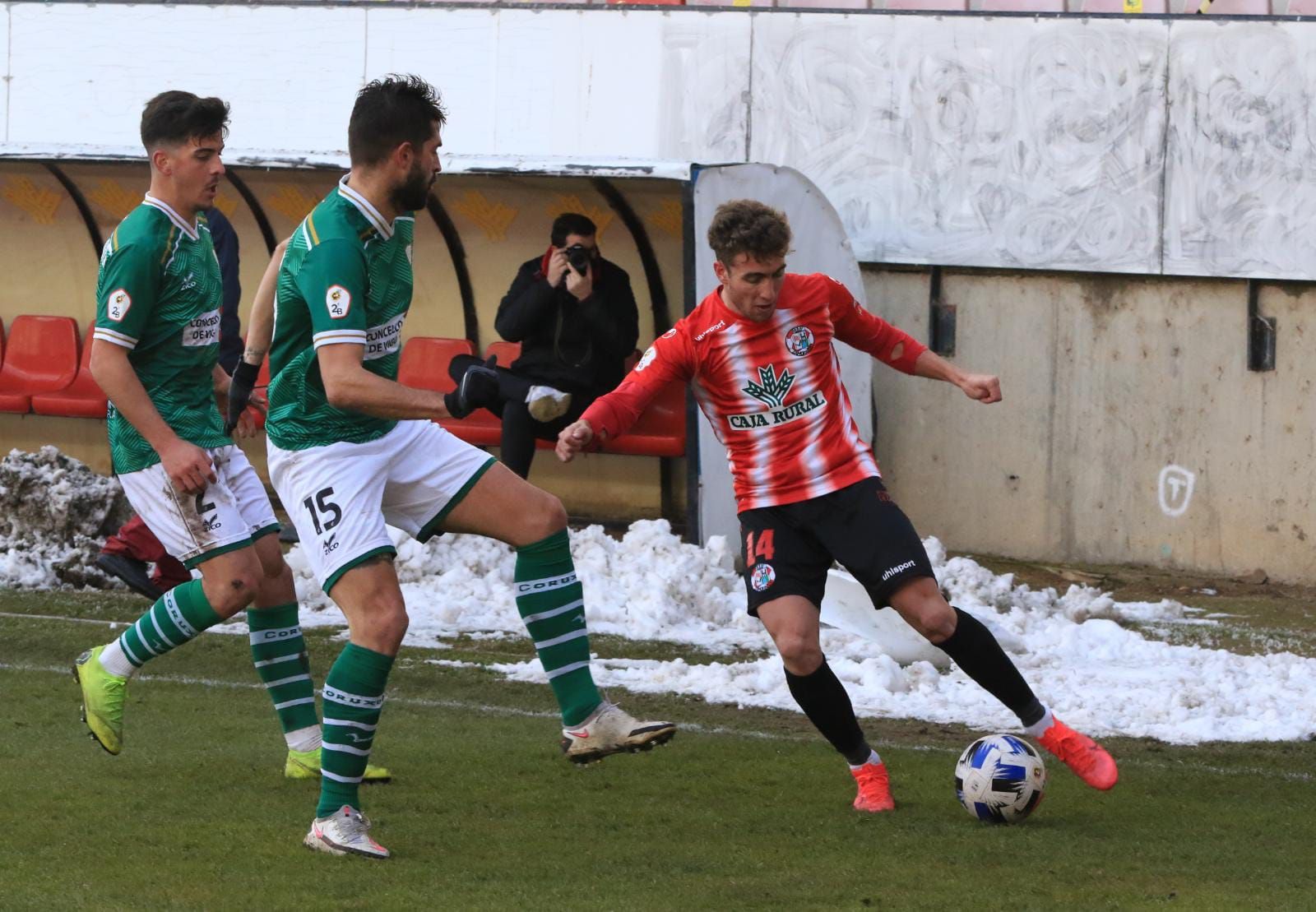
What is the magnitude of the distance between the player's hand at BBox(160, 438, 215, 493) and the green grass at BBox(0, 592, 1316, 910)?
903mm

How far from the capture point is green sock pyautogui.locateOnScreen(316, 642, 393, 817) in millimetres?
4781

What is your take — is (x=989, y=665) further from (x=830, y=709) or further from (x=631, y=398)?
(x=631, y=398)

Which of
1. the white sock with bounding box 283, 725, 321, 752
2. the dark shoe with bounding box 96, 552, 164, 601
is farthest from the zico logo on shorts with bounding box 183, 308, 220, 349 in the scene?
the dark shoe with bounding box 96, 552, 164, 601

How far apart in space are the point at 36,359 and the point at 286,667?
821 centimetres

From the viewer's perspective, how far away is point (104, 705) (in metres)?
5.59

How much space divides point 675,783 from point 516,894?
4.38 feet

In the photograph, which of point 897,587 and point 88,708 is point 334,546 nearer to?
point 88,708

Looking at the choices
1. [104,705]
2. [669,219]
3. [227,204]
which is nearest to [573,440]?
[104,705]

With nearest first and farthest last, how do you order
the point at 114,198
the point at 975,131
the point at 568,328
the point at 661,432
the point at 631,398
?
1. the point at 631,398
2. the point at 568,328
3. the point at 975,131
4. the point at 661,432
5. the point at 114,198

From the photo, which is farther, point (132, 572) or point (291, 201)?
point (291, 201)

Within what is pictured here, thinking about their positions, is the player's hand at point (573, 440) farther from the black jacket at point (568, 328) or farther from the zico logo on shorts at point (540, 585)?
the black jacket at point (568, 328)

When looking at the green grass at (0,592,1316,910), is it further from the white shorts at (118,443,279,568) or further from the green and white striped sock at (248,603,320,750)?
the white shorts at (118,443,279,568)

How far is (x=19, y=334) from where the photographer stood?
523 inches

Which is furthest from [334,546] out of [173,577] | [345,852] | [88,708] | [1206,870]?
[173,577]
